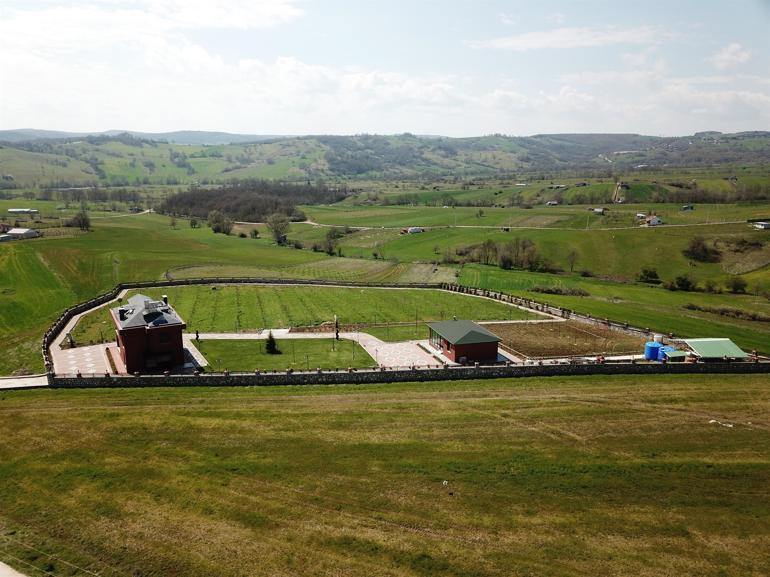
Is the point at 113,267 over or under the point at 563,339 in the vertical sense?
over

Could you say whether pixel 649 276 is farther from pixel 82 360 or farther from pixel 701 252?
pixel 82 360

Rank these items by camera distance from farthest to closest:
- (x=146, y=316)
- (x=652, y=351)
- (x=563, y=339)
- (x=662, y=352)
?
(x=563, y=339), (x=652, y=351), (x=662, y=352), (x=146, y=316)

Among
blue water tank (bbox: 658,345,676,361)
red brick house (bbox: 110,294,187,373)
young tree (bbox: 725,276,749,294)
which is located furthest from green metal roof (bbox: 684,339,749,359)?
red brick house (bbox: 110,294,187,373)

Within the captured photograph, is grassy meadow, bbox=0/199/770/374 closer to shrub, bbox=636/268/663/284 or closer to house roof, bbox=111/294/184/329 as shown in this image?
shrub, bbox=636/268/663/284

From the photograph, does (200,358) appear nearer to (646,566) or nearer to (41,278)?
(646,566)

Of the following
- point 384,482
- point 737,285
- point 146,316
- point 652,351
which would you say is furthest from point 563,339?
point 737,285

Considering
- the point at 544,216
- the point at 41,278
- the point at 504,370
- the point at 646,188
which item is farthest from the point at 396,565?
the point at 646,188

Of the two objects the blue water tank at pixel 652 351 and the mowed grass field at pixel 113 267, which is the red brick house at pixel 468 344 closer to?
the blue water tank at pixel 652 351
